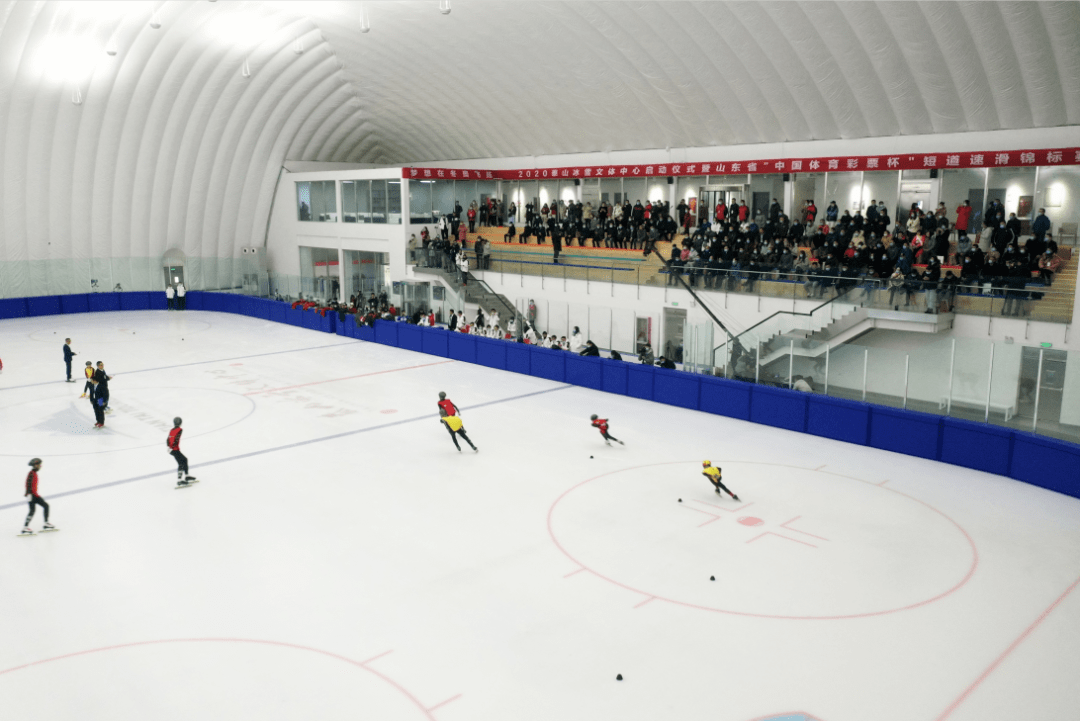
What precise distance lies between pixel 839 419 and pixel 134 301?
3946 cm

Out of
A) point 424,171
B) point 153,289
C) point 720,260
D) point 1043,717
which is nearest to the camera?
point 1043,717

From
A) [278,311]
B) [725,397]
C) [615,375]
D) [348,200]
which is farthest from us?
[348,200]

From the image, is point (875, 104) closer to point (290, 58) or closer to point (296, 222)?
point (290, 58)

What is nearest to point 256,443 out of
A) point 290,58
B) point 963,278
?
point 963,278

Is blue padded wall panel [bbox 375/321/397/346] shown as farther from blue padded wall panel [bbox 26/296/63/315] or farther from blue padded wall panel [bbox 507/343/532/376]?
blue padded wall panel [bbox 26/296/63/315]

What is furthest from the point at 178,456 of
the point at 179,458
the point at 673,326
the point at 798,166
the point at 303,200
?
the point at 303,200

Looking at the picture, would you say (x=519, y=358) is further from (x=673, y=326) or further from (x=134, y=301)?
(x=134, y=301)

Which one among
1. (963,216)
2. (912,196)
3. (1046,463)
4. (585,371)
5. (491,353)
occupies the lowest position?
(1046,463)

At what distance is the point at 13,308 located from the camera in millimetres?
40125

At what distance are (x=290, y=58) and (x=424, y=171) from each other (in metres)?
9.05

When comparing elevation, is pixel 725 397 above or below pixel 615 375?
below

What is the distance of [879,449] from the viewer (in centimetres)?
1761

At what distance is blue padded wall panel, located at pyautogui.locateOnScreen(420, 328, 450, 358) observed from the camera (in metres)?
29.2

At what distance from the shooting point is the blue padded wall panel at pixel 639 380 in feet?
73.5
